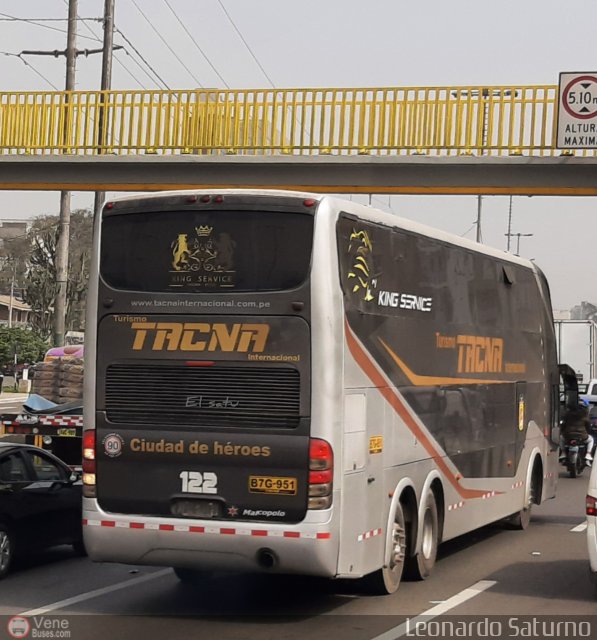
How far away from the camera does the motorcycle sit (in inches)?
977

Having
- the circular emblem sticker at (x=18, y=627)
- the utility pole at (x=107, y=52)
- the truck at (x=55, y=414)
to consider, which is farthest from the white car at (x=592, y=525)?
the utility pole at (x=107, y=52)

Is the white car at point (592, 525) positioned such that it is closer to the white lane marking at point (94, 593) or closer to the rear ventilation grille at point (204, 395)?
the rear ventilation grille at point (204, 395)

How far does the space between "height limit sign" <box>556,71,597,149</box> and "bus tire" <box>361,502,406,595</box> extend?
10536 mm

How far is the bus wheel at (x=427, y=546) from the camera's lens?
12.2m

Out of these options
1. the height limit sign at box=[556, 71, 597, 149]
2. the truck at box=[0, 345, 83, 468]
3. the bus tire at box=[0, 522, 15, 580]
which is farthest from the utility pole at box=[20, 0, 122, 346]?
the bus tire at box=[0, 522, 15, 580]

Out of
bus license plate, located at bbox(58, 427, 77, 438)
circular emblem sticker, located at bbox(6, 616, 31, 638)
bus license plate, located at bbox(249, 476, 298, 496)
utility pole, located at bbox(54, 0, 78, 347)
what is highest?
utility pole, located at bbox(54, 0, 78, 347)

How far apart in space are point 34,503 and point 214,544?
345cm

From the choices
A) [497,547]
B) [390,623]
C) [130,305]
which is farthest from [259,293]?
[497,547]

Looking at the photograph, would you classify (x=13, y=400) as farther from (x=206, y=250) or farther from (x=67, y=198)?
(x=206, y=250)

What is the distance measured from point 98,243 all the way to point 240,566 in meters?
3.11

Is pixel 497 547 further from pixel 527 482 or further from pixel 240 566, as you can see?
pixel 240 566

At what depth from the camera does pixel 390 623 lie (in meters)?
9.98

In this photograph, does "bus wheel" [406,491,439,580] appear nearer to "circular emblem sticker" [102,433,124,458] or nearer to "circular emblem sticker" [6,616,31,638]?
"circular emblem sticker" [102,433,124,458]

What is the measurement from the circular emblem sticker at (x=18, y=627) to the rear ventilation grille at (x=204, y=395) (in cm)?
182
